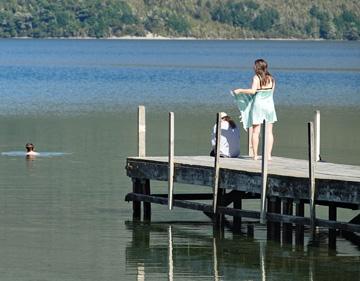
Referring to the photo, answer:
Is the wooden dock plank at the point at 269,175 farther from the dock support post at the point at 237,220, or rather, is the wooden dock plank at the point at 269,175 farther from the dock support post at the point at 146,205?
the dock support post at the point at 237,220

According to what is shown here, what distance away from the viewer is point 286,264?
21.1 meters

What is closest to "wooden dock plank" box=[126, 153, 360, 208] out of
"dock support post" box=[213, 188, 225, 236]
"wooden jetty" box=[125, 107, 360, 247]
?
"wooden jetty" box=[125, 107, 360, 247]

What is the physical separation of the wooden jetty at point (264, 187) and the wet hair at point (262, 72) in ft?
4.24

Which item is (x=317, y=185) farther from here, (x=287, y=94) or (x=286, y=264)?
(x=287, y=94)

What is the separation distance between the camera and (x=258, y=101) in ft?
78.1

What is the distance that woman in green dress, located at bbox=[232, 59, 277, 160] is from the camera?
77.2 feet

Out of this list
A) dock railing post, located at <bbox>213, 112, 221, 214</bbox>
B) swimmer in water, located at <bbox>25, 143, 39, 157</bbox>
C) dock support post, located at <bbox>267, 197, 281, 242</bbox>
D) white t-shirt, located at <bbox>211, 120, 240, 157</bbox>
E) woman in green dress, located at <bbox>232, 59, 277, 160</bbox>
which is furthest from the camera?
swimmer in water, located at <bbox>25, 143, 39, 157</bbox>

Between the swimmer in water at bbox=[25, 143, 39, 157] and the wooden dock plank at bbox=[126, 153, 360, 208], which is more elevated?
the wooden dock plank at bbox=[126, 153, 360, 208]

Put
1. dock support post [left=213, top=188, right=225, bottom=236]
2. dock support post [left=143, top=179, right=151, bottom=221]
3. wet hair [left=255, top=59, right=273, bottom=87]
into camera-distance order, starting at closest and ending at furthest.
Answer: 1. dock support post [left=213, top=188, right=225, bottom=236]
2. wet hair [left=255, top=59, right=273, bottom=87]
3. dock support post [left=143, top=179, right=151, bottom=221]

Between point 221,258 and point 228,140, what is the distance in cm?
299

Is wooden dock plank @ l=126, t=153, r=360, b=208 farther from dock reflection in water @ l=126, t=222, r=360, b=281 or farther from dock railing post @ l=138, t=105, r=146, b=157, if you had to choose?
dock reflection in water @ l=126, t=222, r=360, b=281

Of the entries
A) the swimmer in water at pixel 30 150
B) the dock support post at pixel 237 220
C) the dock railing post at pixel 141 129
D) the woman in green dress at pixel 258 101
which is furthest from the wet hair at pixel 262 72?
the swimmer in water at pixel 30 150

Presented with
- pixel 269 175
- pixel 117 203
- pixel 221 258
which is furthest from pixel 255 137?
pixel 117 203

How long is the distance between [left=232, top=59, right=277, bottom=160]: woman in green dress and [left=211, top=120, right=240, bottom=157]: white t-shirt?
0.85ft
